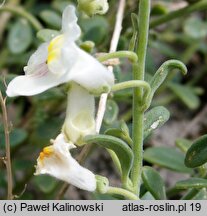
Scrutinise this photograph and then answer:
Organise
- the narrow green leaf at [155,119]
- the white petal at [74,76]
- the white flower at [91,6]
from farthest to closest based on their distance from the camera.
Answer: the narrow green leaf at [155,119], the white flower at [91,6], the white petal at [74,76]

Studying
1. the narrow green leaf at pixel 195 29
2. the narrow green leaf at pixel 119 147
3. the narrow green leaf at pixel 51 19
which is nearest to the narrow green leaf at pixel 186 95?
the narrow green leaf at pixel 195 29

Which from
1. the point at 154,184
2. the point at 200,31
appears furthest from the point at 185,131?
the point at 154,184

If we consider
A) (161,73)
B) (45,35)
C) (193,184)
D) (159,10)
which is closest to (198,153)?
(193,184)

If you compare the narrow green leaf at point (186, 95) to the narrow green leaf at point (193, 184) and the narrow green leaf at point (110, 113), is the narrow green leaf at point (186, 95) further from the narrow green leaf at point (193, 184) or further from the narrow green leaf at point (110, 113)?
the narrow green leaf at point (193, 184)

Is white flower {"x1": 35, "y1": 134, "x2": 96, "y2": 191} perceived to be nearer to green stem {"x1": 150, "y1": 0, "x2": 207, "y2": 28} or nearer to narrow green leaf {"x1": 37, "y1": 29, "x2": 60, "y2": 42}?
narrow green leaf {"x1": 37, "y1": 29, "x2": 60, "y2": 42}

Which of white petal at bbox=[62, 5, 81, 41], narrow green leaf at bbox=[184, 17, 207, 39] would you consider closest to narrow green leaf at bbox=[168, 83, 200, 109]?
narrow green leaf at bbox=[184, 17, 207, 39]
